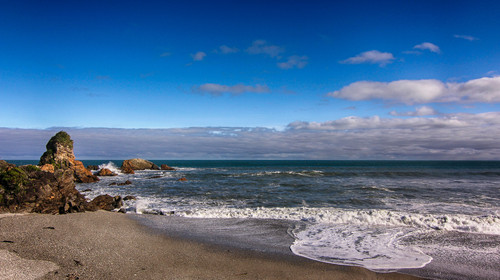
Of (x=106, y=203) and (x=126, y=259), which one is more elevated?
(x=126, y=259)

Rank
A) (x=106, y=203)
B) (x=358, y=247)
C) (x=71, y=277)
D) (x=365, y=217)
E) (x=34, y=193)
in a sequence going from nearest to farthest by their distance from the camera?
(x=71, y=277) < (x=358, y=247) < (x=34, y=193) < (x=365, y=217) < (x=106, y=203)

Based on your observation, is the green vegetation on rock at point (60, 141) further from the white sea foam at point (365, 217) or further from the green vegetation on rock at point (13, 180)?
the white sea foam at point (365, 217)

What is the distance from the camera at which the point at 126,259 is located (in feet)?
22.1

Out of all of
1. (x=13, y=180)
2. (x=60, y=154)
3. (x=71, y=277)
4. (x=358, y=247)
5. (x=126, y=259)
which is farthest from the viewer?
(x=60, y=154)

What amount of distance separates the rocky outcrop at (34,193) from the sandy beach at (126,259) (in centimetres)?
220

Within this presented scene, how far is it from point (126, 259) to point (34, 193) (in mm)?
8006

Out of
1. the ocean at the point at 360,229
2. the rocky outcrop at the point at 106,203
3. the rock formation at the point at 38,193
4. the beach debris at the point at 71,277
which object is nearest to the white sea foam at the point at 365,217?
the ocean at the point at 360,229

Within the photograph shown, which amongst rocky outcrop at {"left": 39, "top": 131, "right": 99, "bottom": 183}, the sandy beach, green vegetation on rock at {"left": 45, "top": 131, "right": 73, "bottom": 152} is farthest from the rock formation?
green vegetation on rock at {"left": 45, "top": 131, "right": 73, "bottom": 152}

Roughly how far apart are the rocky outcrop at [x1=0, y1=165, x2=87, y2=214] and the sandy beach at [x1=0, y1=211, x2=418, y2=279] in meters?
2.20

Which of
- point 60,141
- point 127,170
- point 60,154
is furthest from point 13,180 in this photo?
point 127,170

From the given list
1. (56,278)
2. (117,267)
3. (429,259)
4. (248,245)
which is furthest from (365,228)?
(56,278)

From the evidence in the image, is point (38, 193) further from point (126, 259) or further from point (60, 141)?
point (60, 141)

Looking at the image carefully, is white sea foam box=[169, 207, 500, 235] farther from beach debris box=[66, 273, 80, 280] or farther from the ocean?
beach debris box=[66, 273, 80, 280]

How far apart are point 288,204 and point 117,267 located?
1151cm
